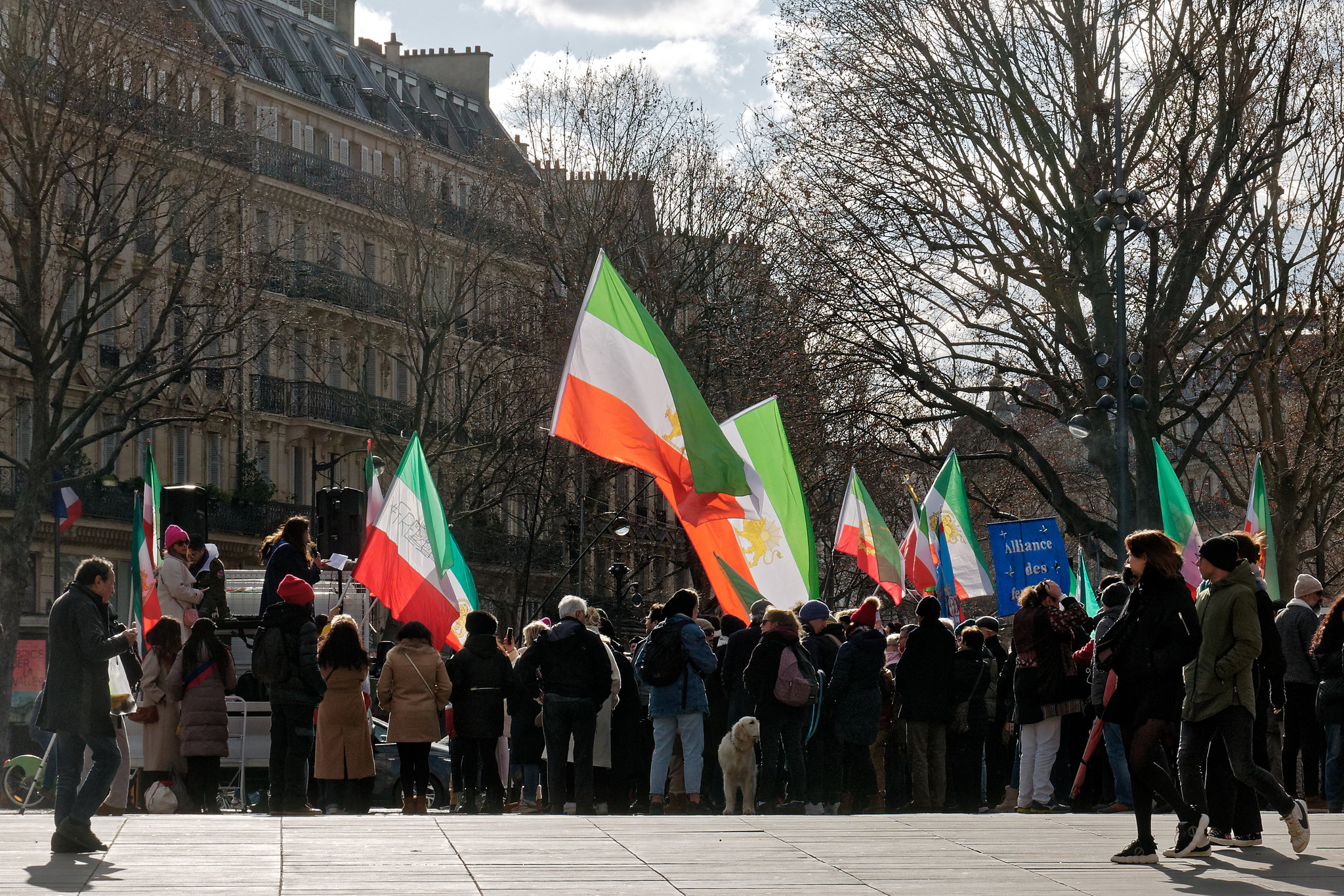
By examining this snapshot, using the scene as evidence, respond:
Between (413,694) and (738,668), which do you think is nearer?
(413,694)

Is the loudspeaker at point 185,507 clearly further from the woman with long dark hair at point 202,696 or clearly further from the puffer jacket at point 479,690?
the puffer jacket at point 479,690

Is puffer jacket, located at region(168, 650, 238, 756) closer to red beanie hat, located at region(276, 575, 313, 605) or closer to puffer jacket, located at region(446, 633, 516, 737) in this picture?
red beanie hat, located at region(276, 575, 313, 605)

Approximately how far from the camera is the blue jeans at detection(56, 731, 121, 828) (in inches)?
422

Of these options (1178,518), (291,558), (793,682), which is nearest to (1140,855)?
(793,682)

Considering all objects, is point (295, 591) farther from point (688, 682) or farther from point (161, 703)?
point (688, 682)

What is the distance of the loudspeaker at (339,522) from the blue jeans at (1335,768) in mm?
12695

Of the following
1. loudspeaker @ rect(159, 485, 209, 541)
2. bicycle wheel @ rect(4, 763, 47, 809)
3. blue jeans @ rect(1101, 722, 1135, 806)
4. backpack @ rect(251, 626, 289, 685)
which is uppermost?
loudspeaker @ rect(159, 485, 209, 541)

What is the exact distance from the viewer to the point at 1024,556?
73.7 ft

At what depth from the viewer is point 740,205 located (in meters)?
46.2

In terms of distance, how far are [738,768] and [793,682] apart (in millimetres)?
749

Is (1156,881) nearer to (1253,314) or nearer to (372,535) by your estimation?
(372,535)

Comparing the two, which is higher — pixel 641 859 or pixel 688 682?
pixel 688 682

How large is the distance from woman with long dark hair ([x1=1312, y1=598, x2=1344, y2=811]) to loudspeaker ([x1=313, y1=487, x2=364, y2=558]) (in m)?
12.7

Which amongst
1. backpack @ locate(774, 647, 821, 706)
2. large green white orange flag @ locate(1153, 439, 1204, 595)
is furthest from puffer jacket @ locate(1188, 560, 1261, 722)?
large green white orange flag @ locate(1153, 439, 1204, 595)
